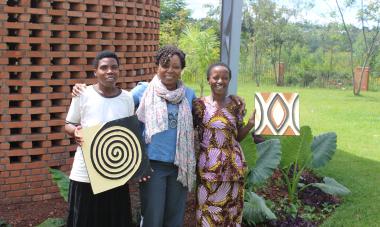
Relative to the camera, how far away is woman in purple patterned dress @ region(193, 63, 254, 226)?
390cm

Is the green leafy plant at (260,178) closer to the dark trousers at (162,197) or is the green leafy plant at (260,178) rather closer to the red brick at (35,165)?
the dark trousers at (162,197)

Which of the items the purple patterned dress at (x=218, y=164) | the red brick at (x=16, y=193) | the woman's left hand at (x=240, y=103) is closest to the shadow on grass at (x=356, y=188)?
the purple patterned dress at (x=218, y=164)

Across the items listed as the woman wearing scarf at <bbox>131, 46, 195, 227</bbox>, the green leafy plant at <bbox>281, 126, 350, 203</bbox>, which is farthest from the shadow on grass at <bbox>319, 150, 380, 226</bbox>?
the woman wearing scarf at <bbox>131, 46, 195, 227</bbox>

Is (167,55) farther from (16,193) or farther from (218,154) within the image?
(16,193)

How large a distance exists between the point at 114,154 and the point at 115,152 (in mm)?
17

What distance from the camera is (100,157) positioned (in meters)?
3.49

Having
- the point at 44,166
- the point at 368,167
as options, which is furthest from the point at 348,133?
the point at 44,166

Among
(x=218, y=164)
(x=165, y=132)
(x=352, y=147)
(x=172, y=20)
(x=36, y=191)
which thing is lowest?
(x=352, y=147)

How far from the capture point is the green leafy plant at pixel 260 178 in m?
5.24

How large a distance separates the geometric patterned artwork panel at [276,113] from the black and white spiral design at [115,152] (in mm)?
1157

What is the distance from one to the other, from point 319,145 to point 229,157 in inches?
120

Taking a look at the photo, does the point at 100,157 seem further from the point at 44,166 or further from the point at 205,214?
the point at 44,166

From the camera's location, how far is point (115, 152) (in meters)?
3.54

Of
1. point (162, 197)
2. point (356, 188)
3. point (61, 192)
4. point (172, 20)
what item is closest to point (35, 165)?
point (61, 192)
